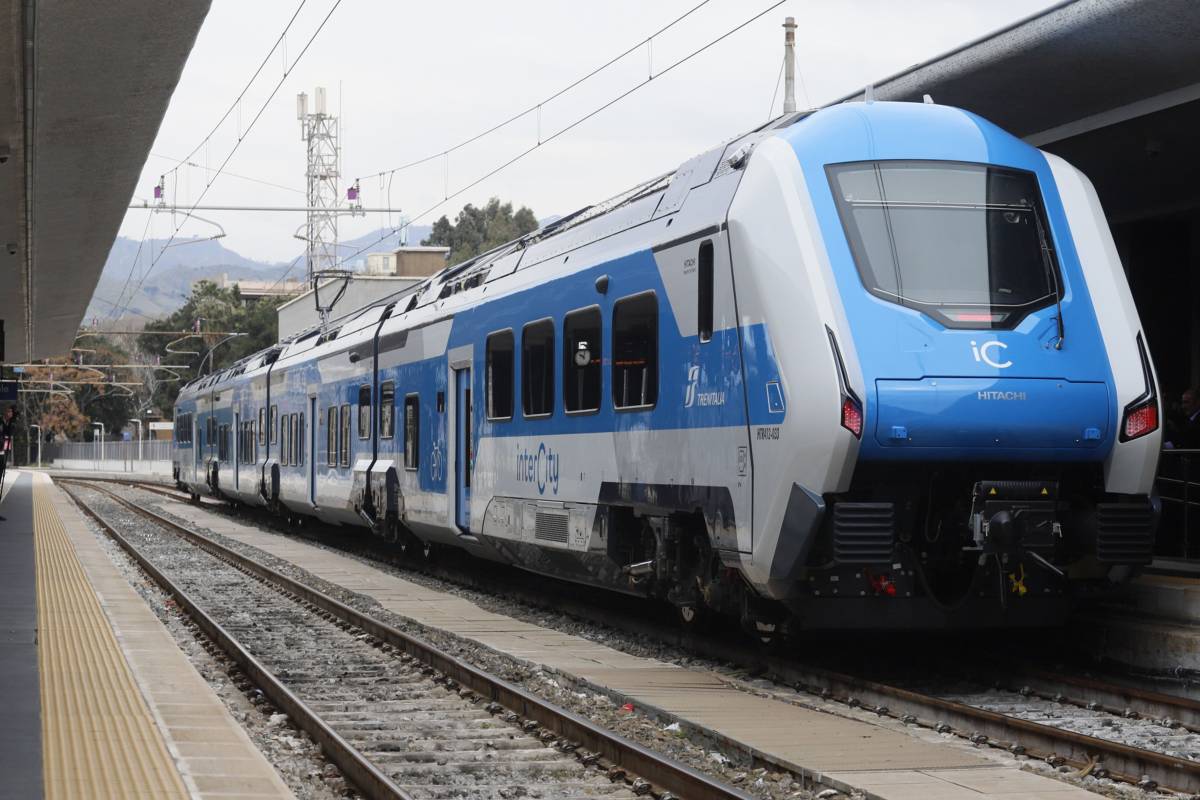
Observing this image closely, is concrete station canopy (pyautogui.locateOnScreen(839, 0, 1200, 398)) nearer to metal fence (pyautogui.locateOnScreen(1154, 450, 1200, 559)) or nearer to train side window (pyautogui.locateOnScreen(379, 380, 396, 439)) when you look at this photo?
metal fence (pyautogui.locateOnScreen(1154, 450, 1200, 559))

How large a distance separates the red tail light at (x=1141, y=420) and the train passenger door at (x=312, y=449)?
16551 mm

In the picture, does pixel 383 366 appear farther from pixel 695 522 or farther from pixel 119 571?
pixel 695 522

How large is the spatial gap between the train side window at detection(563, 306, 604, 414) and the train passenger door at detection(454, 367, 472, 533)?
320 centimetres

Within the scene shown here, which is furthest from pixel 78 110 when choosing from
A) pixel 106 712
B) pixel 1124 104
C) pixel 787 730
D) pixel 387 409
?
pixel 787 730

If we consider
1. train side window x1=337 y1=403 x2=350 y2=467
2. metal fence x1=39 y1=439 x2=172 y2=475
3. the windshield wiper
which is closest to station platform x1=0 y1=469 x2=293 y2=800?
the windshield wiper

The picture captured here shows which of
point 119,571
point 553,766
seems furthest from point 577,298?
point 119,571

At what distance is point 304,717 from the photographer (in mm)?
9289

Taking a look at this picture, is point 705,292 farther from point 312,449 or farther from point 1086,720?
point 312,449

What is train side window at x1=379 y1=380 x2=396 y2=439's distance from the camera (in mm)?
19297

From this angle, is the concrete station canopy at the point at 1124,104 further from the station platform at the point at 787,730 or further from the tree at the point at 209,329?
the tree at the point at 209,329

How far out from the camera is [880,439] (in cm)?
909

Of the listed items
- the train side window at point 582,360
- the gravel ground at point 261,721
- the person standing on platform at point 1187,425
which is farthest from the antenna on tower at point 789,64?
the gravel ground at point 261,721

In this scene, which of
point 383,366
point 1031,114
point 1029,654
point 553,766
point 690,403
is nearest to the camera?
point 553,766

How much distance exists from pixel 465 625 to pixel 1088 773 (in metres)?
7.49
